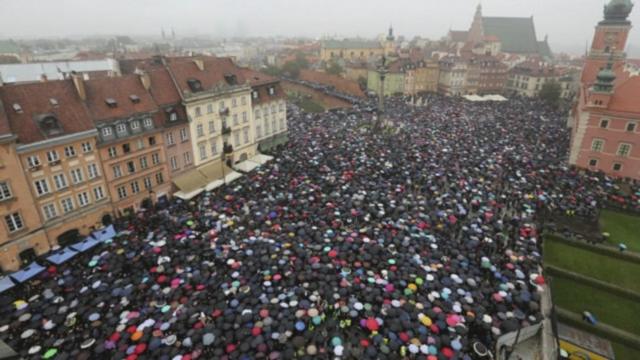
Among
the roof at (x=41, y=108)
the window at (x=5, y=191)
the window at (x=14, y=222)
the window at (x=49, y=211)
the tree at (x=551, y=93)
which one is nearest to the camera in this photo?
the window at (x=5, y=191)

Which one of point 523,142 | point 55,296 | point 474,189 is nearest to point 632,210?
point 474,189

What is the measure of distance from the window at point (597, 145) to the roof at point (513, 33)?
151 metres

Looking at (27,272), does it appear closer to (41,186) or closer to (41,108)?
(41,186)

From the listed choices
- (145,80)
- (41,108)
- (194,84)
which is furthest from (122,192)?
(194,84)

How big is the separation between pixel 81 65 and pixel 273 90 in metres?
47.1

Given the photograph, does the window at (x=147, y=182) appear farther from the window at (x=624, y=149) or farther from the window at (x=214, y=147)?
the window at (x=624, y=149)

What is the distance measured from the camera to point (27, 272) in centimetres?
2711

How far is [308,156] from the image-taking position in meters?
52.4

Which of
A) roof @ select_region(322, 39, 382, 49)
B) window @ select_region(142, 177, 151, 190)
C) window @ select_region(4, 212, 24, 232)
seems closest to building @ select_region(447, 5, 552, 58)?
roof @ select_region(322, 39, 382, 49)

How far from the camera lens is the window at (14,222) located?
28.2m

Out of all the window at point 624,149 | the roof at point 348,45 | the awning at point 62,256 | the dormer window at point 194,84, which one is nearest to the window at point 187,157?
the dormer window at point 194,84

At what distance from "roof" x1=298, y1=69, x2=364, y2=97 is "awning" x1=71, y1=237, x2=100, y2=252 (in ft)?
A: 280

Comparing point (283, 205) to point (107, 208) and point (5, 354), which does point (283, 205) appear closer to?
point (107, 208)

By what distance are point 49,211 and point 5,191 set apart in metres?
4.13
